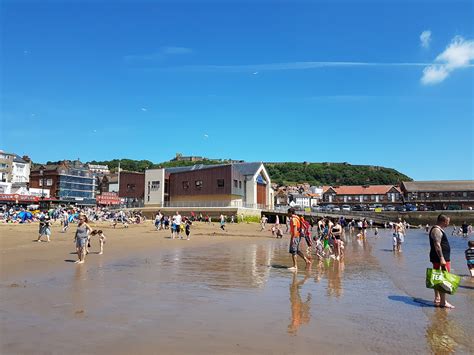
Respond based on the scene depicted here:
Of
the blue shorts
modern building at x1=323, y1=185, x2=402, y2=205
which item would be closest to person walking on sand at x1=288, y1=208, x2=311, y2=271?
the blue shorts

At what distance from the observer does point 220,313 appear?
650 cm

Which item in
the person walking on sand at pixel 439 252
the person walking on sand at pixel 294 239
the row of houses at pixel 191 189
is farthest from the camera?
the row of houses at pixel 191 189

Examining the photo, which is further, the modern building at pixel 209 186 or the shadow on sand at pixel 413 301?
the modern building at pixel 209 186

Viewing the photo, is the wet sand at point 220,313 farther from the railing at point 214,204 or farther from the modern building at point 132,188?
the modern building at point 132,188

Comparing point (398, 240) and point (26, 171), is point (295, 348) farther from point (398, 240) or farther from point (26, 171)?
point (26, 171)

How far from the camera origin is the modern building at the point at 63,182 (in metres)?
99.8

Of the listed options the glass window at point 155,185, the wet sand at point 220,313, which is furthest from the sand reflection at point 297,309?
the glass window at point 155,185

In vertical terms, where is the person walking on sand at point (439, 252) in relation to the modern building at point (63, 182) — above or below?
below

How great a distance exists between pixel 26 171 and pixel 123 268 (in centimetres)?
10869

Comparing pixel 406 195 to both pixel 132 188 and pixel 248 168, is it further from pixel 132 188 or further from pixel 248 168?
pixel 132 188

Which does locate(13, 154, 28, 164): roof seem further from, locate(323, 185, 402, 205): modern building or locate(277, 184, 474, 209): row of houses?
locate(323, 185, 402, 205): modern building

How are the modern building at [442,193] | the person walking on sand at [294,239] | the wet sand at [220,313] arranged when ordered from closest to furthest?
1. the wet sand at [220,313]
2. the person walking on sand at [294,239]
3. the modern building at [442,193]

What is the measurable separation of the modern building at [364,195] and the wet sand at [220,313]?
110829 mm

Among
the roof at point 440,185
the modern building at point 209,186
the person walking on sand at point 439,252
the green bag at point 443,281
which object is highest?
the roof at point 440,185
